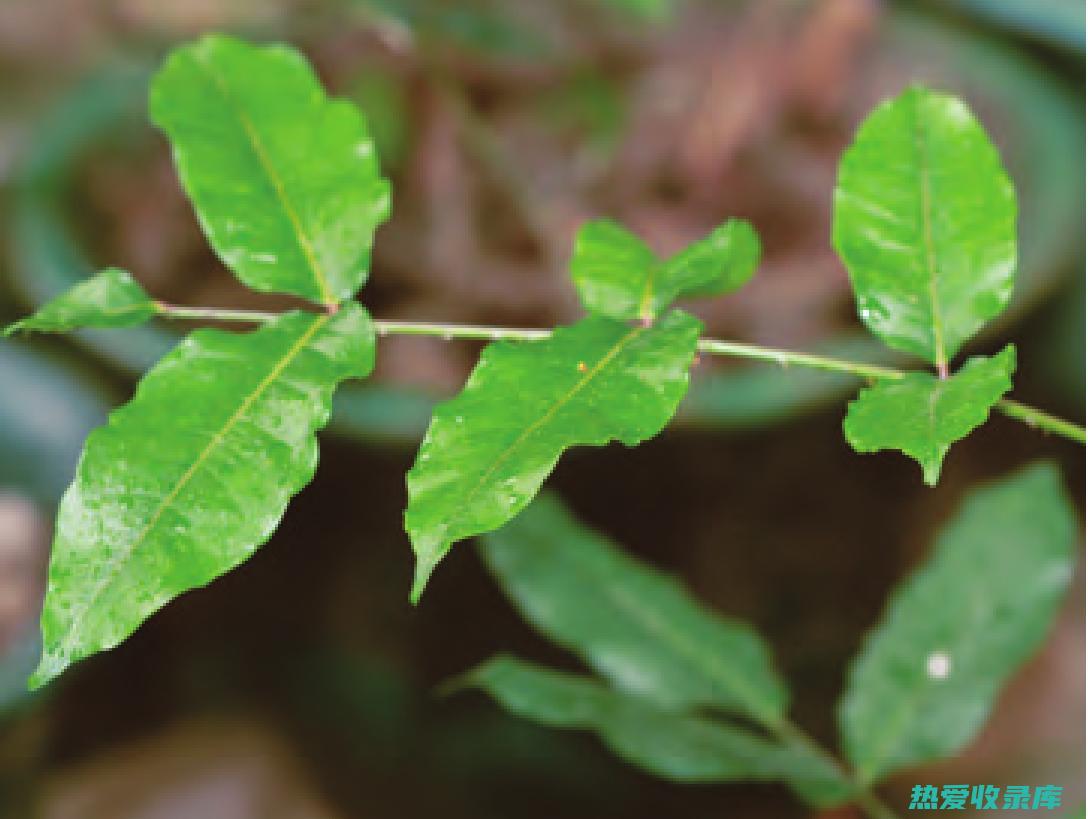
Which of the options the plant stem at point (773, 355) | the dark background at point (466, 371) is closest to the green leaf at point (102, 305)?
the plant stem at point (773, 355)

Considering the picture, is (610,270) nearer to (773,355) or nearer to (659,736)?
(773,355)

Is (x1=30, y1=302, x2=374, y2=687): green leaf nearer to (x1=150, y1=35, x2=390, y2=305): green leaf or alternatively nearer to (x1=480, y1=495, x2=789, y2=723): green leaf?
(x1=150, y1=35, x2=390, y2=305): green leaf

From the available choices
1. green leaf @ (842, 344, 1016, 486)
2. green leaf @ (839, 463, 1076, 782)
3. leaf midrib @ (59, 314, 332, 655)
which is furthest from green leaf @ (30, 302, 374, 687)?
green leaf @ (839, 463, 1076, 782)

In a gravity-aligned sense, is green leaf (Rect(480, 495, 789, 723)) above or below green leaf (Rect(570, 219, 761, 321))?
below

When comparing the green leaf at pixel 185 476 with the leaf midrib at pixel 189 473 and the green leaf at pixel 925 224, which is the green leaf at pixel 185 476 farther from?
the green leaf at pixel 925 224

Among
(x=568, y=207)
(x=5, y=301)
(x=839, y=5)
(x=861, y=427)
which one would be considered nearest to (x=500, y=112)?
(x=568, y=207)
